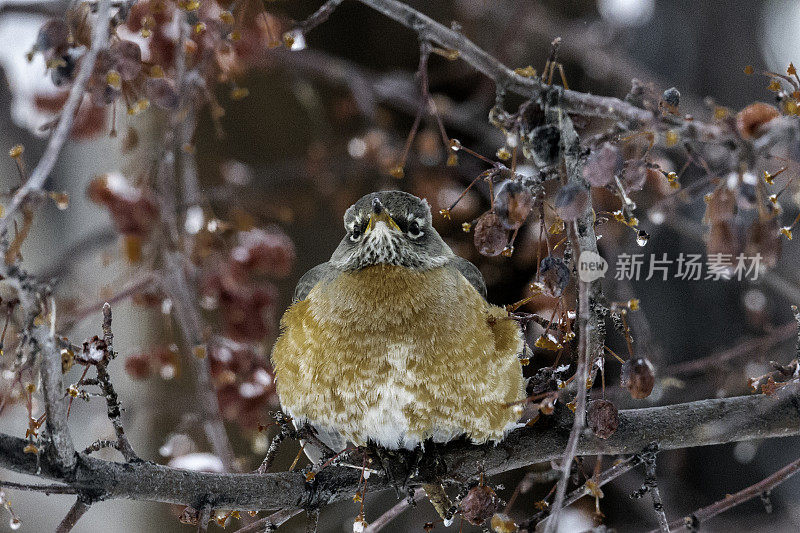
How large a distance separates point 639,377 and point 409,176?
4.48 ft

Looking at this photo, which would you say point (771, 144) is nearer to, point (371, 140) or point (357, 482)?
point (357, 482)

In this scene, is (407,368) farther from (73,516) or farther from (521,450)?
(73,516)

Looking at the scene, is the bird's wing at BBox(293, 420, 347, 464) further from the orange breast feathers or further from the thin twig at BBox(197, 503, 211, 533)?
the thin twig at BBox(197, 503, 211, 533)

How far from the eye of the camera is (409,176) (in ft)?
6.73

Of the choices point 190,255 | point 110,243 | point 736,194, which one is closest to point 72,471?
point 190,255

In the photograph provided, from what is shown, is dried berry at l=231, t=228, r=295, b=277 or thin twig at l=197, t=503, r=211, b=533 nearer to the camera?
thin twig at l=197, t=503, r=211, b=533

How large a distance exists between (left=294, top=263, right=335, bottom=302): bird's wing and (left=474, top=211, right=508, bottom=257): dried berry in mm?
516

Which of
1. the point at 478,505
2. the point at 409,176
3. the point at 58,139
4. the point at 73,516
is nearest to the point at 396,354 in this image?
the point at 478,505

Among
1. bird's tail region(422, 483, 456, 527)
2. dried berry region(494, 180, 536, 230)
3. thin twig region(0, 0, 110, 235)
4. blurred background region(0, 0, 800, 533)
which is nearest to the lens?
thin twig region(0, 0, 110, 235)

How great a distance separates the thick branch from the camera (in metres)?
0.96

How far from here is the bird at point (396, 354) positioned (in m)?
1.14

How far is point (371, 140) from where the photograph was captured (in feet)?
6.21

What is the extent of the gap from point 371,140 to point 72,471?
124 centimetres

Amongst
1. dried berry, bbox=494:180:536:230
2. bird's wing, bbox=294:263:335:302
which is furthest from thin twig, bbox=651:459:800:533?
bird's wing, bbox=294:263:335:302
